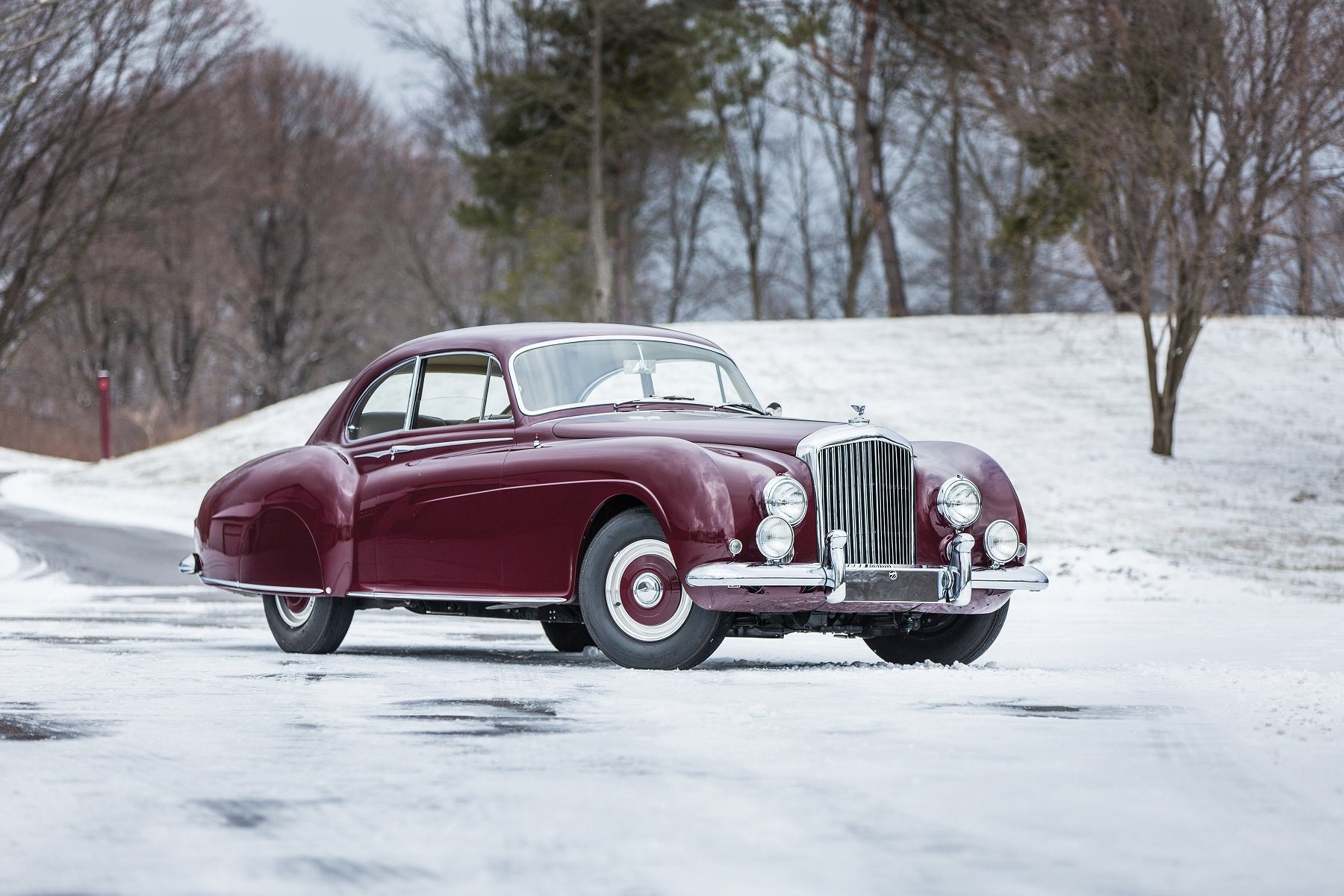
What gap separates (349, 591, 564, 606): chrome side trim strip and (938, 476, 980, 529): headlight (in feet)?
6.41

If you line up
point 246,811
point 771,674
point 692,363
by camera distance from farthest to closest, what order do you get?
point 692,363
point 771,674
point 246,811

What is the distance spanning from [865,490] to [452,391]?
2.47 m

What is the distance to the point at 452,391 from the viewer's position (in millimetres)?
9500

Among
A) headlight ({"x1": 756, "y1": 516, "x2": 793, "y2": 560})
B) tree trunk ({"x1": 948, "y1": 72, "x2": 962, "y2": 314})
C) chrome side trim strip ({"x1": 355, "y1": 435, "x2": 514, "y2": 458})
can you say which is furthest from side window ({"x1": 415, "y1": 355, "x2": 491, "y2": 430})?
tree trunk ({"x1": 948, "y1": 72, "x2": 962, "y2": 314})

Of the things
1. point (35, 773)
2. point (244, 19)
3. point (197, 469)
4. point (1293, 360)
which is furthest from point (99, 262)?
point (35, 773)

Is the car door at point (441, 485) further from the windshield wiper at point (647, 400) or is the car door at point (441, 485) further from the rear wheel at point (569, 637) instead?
the rear wheel at point (569, 637)

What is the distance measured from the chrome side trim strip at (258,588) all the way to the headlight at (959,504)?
3.43 m

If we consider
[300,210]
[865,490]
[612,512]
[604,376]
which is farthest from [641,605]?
[300,210]

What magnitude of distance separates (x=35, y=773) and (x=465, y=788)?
1.34 meters

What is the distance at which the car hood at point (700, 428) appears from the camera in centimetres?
836

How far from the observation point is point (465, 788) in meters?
4.91

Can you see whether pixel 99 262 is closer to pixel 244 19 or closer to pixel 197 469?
pixel 244 19

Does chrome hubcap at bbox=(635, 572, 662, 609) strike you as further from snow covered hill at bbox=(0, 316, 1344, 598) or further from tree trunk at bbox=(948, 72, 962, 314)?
tree trunk at bbox=(948, 72, 962, 314)

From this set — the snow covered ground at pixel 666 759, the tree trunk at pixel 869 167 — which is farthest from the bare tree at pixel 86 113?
the snow covered ground at pixel 666 759
